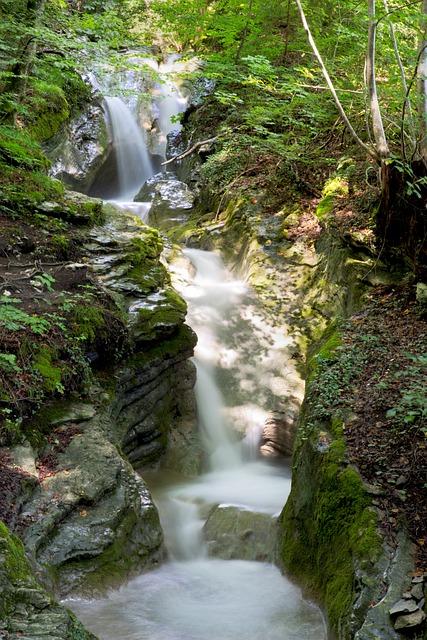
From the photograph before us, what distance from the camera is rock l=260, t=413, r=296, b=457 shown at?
7.72m

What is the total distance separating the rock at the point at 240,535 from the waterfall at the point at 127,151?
1161 centimetres

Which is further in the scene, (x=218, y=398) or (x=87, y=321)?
(x=218, y=398)

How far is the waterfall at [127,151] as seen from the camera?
16.1 meters

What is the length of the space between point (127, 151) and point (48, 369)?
12.4 m

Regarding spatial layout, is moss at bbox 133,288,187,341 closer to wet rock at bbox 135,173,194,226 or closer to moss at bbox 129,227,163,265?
moss at bbox 129,227,163,265

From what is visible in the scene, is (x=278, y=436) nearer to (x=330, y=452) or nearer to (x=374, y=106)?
(x=330, y=452)

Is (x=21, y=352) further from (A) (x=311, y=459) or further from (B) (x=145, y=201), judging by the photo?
(B) (x=145, y=201)

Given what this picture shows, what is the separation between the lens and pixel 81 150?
50.0 feet

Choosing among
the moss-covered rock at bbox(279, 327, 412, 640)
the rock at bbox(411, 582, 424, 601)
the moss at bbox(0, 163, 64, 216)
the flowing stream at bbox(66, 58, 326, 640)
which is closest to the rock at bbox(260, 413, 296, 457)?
the flowing stream at bbox(66, 58, 326, 640)

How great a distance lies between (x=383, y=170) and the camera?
6504mm

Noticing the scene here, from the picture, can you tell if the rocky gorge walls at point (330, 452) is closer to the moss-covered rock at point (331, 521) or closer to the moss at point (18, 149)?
the moss-covered rock at point (331, 521)

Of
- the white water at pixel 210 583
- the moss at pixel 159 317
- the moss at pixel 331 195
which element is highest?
the moss at pixel 331 195

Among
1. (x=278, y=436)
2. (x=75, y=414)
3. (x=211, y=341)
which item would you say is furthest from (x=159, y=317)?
(x=278, y=436)

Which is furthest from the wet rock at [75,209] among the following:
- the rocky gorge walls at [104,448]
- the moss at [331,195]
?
the moss at [331,195]
